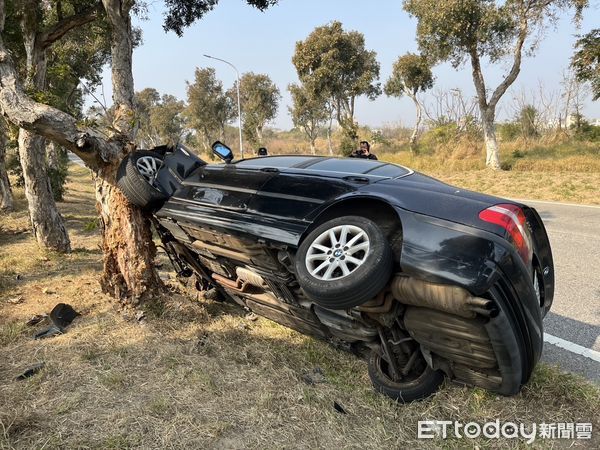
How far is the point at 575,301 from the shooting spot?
4.53 meters

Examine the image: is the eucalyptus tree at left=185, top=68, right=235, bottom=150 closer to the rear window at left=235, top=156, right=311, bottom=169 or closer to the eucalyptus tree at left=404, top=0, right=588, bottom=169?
the eucalyptus tree at left=404, top=0, right=588, bottom=169

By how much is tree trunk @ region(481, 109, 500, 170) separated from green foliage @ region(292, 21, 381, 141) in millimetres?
9970

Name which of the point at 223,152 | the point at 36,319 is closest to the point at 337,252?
the point at 223,152

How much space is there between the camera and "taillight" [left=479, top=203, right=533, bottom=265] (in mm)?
2203

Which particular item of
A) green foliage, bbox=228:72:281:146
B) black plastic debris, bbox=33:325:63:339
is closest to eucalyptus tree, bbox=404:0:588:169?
black plastic debris, bbox=33:325:63:339

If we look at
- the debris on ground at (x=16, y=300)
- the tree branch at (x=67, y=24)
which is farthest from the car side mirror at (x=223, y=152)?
the tree branch at (x=67, y=24)

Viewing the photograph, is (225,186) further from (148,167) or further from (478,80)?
(478,80)

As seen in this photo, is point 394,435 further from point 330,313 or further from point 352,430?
point 330,313

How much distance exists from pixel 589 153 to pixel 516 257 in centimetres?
1661

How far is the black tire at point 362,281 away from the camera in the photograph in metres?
2.17

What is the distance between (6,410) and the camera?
2672 millimetres

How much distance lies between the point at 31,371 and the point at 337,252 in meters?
2.63

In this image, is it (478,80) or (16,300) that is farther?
(478,80)

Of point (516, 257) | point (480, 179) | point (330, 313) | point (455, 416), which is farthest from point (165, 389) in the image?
point (480, 179)
